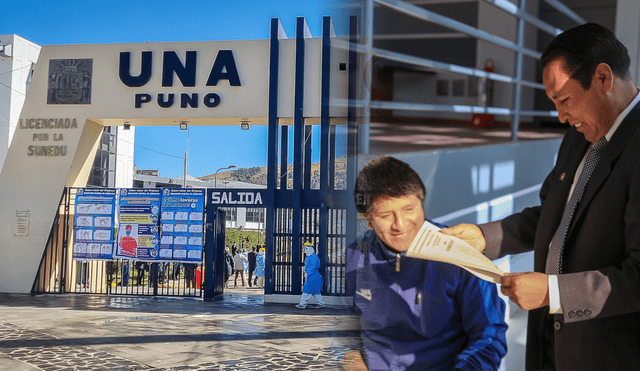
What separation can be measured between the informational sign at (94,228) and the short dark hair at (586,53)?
37.0 ft

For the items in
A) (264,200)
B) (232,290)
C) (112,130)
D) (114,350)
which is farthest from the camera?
(112,130)

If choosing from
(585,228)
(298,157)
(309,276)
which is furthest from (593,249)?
(298,157)

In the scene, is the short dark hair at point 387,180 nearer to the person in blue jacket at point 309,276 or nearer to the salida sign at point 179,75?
the person in blue jacket at point 309,276

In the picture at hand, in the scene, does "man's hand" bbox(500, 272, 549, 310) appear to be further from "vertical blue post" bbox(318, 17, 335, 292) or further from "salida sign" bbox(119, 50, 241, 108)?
"salida sign" bbox(119, 50, 241, 108)

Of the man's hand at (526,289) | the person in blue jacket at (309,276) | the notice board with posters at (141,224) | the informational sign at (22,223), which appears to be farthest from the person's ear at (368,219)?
the informational sign at (22,223)

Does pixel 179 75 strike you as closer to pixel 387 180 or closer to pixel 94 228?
pixel 94 228

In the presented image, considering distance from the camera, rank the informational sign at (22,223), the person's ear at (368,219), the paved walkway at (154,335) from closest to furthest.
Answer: the person's ear at (368,219), the paved walkway at (154,335), the informational sign at (22,223)

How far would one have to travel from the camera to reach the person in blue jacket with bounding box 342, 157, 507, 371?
Answer: 30.6 inches

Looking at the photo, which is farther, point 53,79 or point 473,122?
point 53,79

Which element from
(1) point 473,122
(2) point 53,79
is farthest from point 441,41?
(2) point 53,79

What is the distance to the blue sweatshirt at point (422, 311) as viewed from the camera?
0.79 m

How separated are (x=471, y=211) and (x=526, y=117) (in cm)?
15

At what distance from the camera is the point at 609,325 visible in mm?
861

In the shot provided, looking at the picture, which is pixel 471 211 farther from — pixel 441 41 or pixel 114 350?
pixel 114 350
